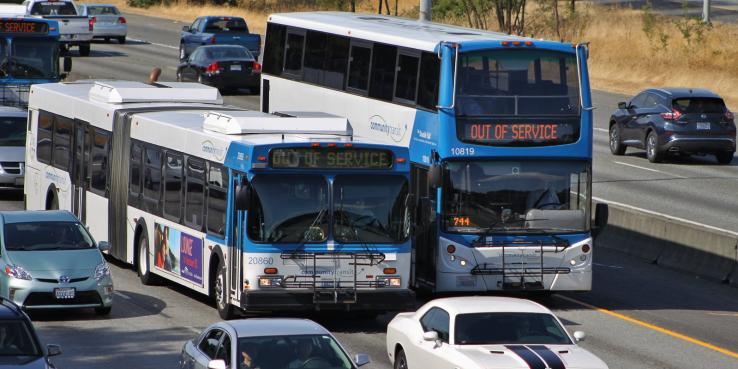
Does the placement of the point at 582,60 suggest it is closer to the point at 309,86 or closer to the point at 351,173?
the point at 351,173

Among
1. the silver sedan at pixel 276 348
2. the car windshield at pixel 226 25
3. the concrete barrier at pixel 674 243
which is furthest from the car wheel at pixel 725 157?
the silver sedan at pixel 276 348

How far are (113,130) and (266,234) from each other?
22.8 ft

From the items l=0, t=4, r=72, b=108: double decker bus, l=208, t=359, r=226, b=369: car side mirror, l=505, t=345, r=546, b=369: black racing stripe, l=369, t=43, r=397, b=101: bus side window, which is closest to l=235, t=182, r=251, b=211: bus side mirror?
l=369, t=43, r=397, b=101: bus side window

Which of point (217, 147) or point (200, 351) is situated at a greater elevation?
point (217, 147)

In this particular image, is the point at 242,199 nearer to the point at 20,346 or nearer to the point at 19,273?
the point at 19,273

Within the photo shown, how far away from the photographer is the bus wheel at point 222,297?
1995 cm

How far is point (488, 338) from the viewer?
14.9 metres

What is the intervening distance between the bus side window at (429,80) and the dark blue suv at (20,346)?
8342mm

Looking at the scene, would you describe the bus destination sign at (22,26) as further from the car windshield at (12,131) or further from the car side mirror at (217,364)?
the car side mirror at (217,364)

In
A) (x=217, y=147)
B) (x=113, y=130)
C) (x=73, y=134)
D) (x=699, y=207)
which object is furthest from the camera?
(x=699, y=207)

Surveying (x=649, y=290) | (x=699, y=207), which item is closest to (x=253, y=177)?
(x=649, y=290)

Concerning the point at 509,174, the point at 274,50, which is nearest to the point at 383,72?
the point at 509,174

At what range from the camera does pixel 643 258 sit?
26781mm

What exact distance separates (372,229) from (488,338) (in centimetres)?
486
